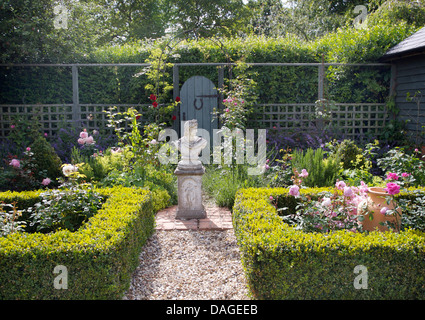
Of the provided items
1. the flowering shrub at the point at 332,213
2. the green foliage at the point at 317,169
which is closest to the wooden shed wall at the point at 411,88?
the green foliage at the point at 317,169

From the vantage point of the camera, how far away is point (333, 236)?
8.63 ft

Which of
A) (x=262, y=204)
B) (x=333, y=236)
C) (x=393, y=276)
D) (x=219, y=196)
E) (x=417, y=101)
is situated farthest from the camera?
(x=417, y=101)

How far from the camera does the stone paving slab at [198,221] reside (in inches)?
160

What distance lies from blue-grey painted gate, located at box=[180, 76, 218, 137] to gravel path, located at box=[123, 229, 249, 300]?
4011mm

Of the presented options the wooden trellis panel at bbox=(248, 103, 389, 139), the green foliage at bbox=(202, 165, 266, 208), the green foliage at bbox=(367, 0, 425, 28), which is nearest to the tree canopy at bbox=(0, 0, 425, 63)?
the green foliage at bbox=(367, 0, 425, 28)

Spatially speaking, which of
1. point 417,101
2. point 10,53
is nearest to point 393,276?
point 417,101

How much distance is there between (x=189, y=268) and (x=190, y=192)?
1.34 m

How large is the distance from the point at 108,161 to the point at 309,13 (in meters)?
17.2

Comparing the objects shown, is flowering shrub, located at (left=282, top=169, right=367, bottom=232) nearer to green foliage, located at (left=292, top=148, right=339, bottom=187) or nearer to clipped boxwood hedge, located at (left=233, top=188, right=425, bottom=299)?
clipped boxwood hedge, located at (left=233, top=188, right=425, bottom=299)

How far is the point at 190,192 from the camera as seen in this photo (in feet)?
14.3

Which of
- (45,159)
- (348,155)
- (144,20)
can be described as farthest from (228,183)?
(144,20)

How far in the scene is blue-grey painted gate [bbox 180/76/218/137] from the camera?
748 centimetres

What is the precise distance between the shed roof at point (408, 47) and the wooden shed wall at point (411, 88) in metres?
0.27
